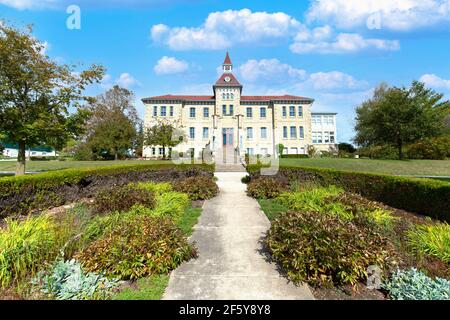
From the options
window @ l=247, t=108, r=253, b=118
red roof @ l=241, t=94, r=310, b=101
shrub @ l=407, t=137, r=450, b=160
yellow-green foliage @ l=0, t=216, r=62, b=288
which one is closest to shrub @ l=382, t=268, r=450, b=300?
yellow-green foliage @ l=0, t=216, r=62, b=288

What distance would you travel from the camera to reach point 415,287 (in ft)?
8.79

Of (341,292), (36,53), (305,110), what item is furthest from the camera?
(305,110)

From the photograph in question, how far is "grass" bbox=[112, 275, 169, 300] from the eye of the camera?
2.70 meters

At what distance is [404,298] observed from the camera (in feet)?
8.73

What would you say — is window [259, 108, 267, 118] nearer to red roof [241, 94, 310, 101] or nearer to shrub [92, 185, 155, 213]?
A: red roof [241, 94, 310, 101]

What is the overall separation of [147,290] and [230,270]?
4.12 feet

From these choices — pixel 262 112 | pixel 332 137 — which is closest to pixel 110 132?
pixel 262 112

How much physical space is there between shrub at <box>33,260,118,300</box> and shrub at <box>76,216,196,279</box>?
6.9 inches

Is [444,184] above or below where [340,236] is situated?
above

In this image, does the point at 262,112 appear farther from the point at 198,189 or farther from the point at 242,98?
the point at 198,189
